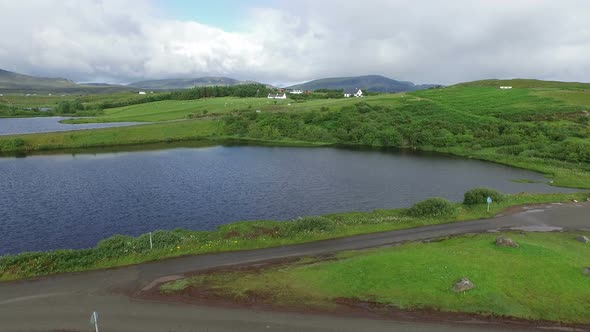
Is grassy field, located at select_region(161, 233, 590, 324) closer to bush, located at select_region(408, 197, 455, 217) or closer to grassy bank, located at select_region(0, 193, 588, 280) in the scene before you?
grassy bank, located at select_region(0, 193, 588, 280)

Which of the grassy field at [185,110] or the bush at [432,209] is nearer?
the bush at [432,209]

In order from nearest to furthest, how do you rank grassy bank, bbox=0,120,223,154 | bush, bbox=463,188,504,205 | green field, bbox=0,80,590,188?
bush, bbox=463,188,504,205
green field, bbox=0,80,590,188
grassy bank, bbox=0,120,223,154

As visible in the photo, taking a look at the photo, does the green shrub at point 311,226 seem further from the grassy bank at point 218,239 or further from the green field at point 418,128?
the green field at point 418,128

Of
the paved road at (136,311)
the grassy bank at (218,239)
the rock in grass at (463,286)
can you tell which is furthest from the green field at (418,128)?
the paved road at (136,311)

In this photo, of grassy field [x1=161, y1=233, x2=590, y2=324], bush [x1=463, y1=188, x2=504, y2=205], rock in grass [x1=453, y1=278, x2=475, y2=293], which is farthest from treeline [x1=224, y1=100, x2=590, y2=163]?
rock in grass [x1=453, y1=278, x2=475, y2=293]

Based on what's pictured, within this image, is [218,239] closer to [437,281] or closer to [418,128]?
[437,281]

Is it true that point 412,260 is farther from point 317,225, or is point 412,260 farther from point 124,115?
point 124,115

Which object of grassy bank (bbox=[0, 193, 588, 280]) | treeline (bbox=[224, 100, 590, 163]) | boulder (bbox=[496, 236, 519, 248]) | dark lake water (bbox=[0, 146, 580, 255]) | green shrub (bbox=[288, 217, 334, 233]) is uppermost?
treeline (bbox=[224, 100, 590, 163])
